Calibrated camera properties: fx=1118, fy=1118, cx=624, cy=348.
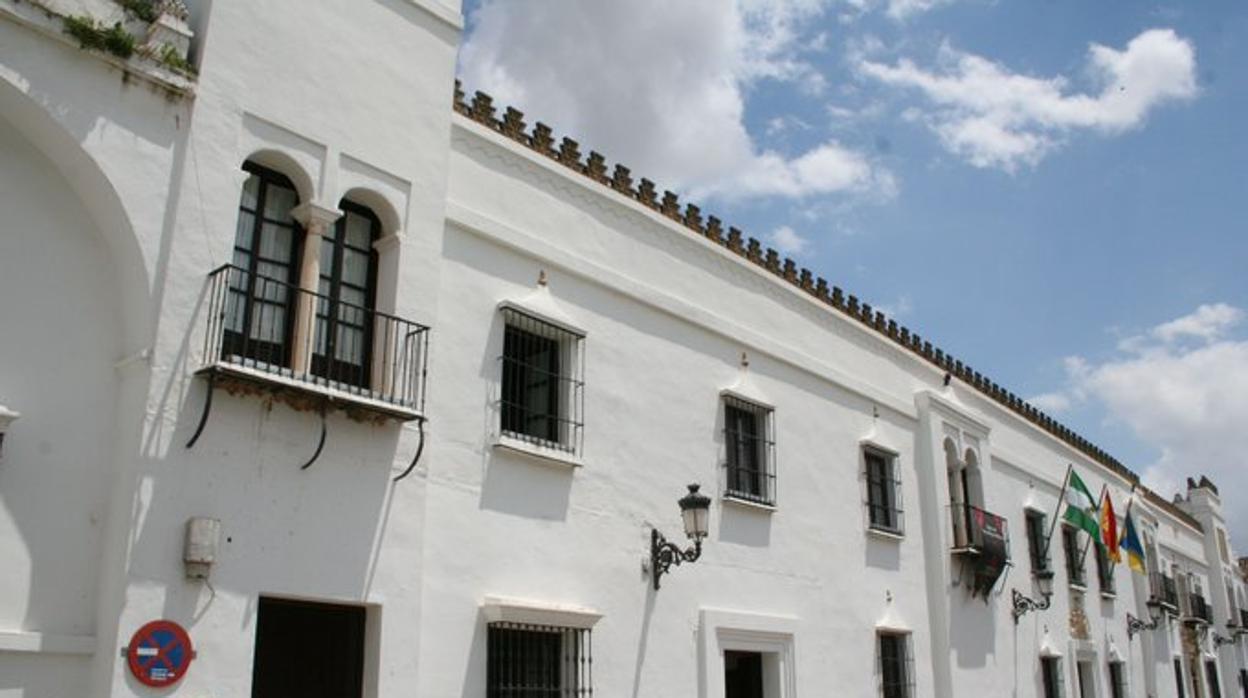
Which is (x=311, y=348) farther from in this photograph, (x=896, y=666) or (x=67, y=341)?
(x=896, y=666)

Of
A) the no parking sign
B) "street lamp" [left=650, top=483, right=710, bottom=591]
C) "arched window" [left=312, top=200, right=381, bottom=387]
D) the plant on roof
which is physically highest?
the plant on roof

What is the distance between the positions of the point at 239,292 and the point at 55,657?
2982 mm

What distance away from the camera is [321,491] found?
344 inches

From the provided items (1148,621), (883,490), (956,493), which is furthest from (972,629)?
(1148,621)

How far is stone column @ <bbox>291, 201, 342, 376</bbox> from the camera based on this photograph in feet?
29.3

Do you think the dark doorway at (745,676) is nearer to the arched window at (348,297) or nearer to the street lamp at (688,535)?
the street lamp at (688,535)

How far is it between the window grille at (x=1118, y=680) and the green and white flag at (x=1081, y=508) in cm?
258

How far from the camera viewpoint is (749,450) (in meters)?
14.1

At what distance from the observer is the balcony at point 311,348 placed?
27.6ft

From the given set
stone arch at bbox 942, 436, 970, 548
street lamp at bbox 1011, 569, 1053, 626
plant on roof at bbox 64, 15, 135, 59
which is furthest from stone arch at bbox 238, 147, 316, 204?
street lamp at bbox 1011, 569, 1053, 626

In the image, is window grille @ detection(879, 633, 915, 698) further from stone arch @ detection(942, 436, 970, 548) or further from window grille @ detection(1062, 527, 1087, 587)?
window grille @ detection(1062, 527, 1087, 587)

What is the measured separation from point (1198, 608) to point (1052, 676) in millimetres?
12829

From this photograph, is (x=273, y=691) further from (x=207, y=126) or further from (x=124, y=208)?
(x=207, y=126)

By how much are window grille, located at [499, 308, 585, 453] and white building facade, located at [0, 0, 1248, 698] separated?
0.03 metres
